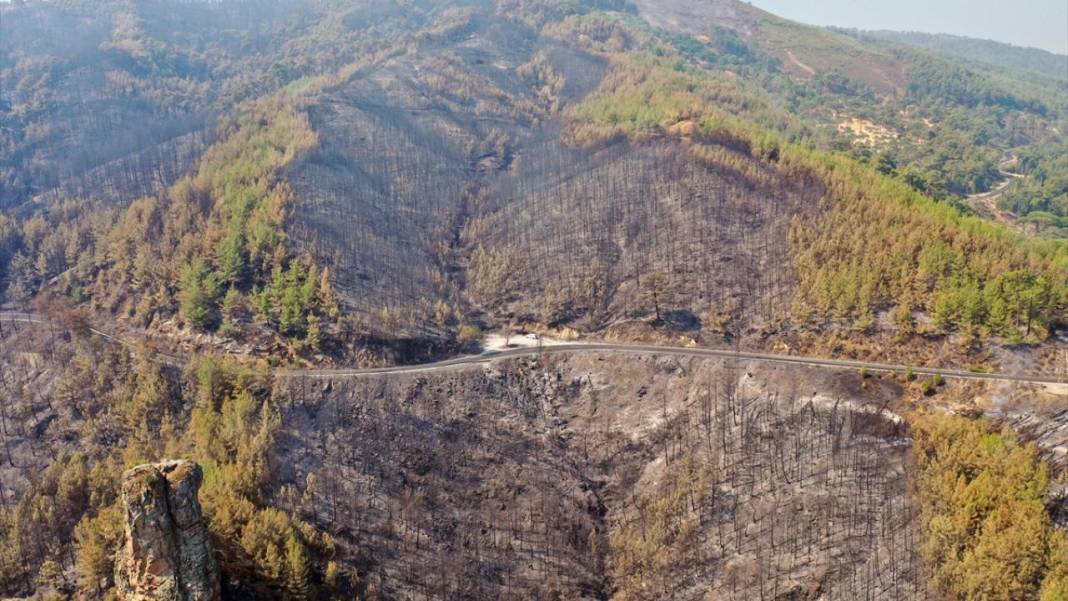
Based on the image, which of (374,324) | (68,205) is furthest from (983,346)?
(68,205)

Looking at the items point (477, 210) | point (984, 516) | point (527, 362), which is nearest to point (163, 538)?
point (527, 362)

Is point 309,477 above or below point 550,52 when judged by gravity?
below

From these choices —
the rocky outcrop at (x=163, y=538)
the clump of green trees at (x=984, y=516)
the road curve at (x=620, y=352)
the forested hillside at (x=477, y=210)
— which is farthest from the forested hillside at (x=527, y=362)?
the rocky outcrop at (x=163, y=538)

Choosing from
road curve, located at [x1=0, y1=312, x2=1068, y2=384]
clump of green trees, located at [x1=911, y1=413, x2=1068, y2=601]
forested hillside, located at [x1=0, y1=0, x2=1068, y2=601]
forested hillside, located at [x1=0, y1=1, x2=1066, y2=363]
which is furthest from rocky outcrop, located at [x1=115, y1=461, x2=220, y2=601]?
clump of green trees, located at [x1=911, y1=413, x2=1068, y2=601]

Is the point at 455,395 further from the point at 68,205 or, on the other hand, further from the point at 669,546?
the point at 68,205

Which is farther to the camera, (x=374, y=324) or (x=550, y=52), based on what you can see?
(x=550, y=52)

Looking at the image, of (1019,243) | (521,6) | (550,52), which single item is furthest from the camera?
(521,6)
